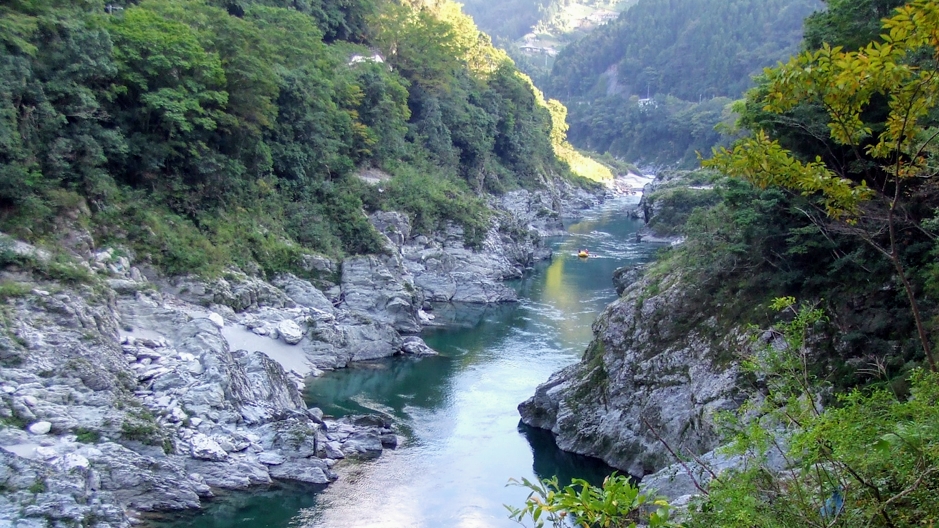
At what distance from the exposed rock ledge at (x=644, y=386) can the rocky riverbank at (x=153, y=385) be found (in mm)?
5361

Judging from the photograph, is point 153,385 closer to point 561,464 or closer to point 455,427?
point 455,427

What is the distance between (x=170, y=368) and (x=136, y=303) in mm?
3365

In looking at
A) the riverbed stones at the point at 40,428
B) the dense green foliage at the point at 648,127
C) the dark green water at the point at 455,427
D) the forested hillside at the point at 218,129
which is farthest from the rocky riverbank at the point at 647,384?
the dense green foliage at the point at 648,127

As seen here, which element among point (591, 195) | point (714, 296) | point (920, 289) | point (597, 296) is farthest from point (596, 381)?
point (591, 195)

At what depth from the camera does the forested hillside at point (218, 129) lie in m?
23.1

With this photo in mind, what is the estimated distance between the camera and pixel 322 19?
48344mm

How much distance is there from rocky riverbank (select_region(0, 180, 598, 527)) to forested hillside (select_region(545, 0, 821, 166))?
8109 cm

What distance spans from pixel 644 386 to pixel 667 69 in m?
124

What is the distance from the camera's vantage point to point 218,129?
3092cm

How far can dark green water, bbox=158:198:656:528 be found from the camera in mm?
17375

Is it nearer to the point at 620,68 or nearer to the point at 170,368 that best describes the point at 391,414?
the point at 170,368

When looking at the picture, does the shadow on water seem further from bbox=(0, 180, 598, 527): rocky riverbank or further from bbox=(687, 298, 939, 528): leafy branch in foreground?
bbox=(687, 298, 939, 528): leafy branch in foreground

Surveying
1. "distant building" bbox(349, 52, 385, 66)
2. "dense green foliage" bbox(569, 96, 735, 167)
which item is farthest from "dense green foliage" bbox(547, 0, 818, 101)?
"distant building" bbox(349, 52, 385, 66)

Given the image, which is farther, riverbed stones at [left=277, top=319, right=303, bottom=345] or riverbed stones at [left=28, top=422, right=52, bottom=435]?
riverbed stones at [left=277, top=319, right=303, bottom=345]
